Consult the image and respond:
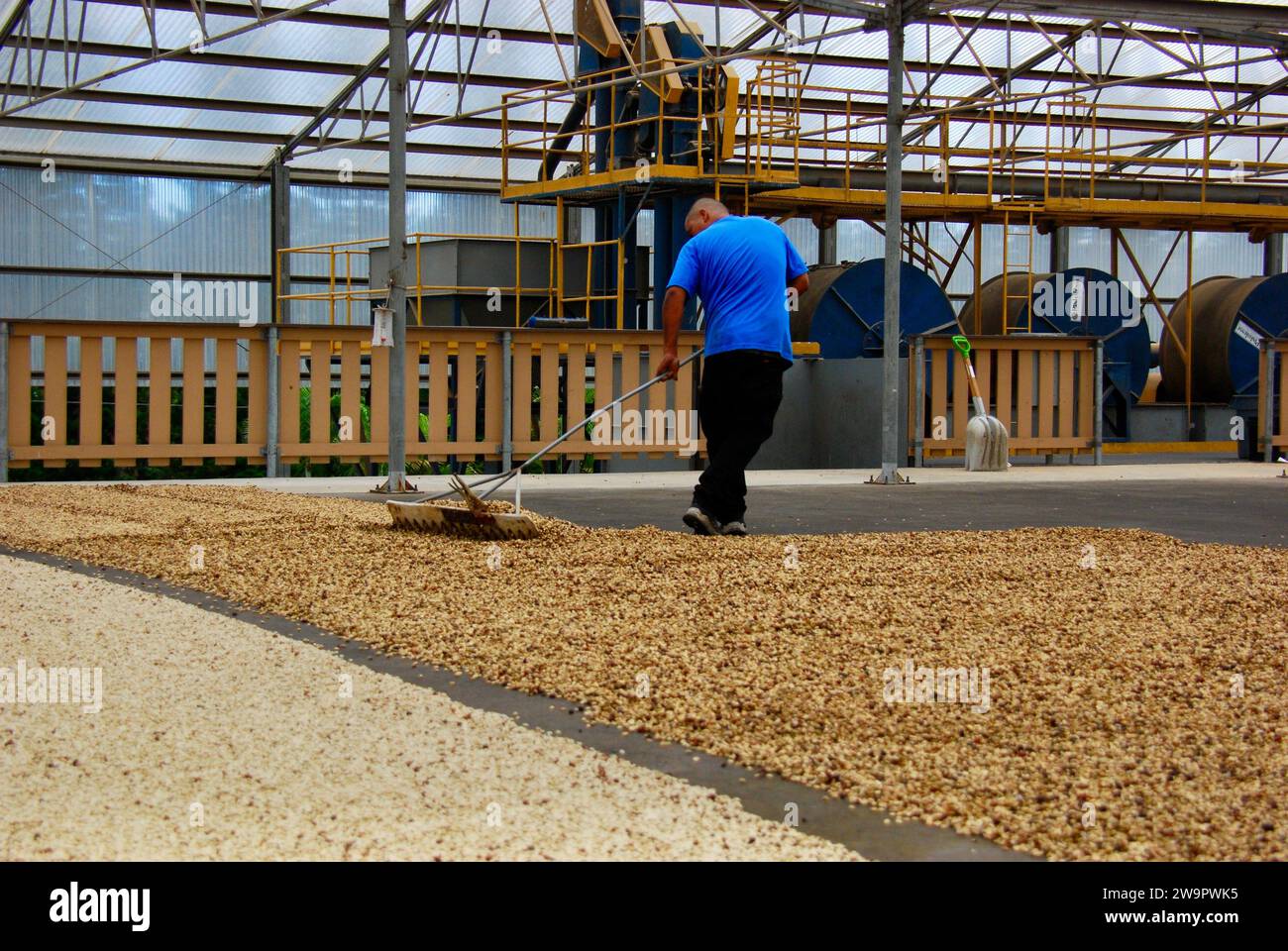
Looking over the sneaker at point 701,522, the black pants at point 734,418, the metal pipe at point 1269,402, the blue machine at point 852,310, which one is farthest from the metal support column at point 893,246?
the blue machine at point 852,310

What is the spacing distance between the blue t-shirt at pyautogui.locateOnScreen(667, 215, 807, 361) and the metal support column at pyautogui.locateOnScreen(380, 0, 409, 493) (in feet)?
12.5

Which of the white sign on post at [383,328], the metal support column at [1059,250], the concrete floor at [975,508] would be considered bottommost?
the concrete floor at [975,508]

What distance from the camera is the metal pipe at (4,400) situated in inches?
532

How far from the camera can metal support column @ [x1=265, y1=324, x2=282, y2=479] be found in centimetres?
1443

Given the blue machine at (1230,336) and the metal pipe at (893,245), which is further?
the blue machine at (1230,336)

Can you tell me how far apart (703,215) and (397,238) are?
374cm

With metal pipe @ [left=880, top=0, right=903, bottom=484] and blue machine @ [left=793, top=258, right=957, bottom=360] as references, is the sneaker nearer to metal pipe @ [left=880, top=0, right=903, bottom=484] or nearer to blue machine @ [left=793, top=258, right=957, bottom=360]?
metal pipe @ [left=880, top=0, right=903, bottom=484]

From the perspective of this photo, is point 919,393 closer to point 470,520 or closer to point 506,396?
point 506,396

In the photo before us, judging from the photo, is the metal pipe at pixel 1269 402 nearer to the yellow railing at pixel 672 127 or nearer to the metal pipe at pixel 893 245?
the metal pipe at pixel 893 245

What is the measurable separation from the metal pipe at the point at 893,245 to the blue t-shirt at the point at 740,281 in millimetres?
5223

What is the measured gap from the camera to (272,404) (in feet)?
47.3

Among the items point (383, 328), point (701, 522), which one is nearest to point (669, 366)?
point (701, 522)

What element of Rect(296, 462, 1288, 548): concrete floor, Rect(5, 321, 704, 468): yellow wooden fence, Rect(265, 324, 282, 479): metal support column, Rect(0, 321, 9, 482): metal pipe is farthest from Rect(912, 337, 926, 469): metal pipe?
Rect(0, 321, 9, 482): metal pipe
